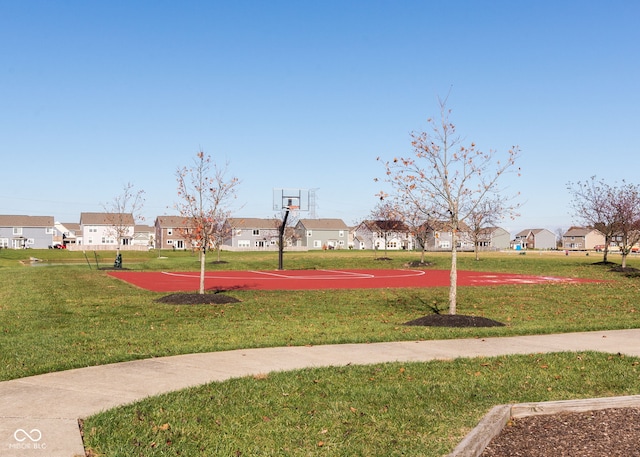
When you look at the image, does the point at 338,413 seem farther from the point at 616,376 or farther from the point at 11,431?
the point at 616,376

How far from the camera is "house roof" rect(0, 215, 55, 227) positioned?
4323 inches

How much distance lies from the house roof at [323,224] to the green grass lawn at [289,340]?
94.6 metres

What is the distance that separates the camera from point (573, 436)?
6.10 metres

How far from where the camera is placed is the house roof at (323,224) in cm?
12150

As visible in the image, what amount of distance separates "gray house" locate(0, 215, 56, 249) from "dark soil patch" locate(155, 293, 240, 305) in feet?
335

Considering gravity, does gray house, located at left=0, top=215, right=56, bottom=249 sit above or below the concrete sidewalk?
above

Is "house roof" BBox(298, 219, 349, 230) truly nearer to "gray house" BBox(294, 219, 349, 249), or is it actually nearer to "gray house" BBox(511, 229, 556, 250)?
"gray house" BBox(294, 219, 349, 249)

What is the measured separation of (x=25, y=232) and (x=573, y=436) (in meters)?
119

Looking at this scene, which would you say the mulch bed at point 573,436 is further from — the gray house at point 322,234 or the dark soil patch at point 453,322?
the gray house at point 322,234

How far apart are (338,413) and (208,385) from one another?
196 cm

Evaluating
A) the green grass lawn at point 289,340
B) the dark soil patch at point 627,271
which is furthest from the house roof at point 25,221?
the dark soil patch at point 627,271

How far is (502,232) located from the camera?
134250 mm

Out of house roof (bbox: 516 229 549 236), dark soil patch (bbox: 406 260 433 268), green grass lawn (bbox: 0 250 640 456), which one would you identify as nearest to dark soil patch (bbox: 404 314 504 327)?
green grass lawn (bbox: 0 250 640 456)

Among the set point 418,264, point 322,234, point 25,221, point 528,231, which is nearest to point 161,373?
point 418,264
